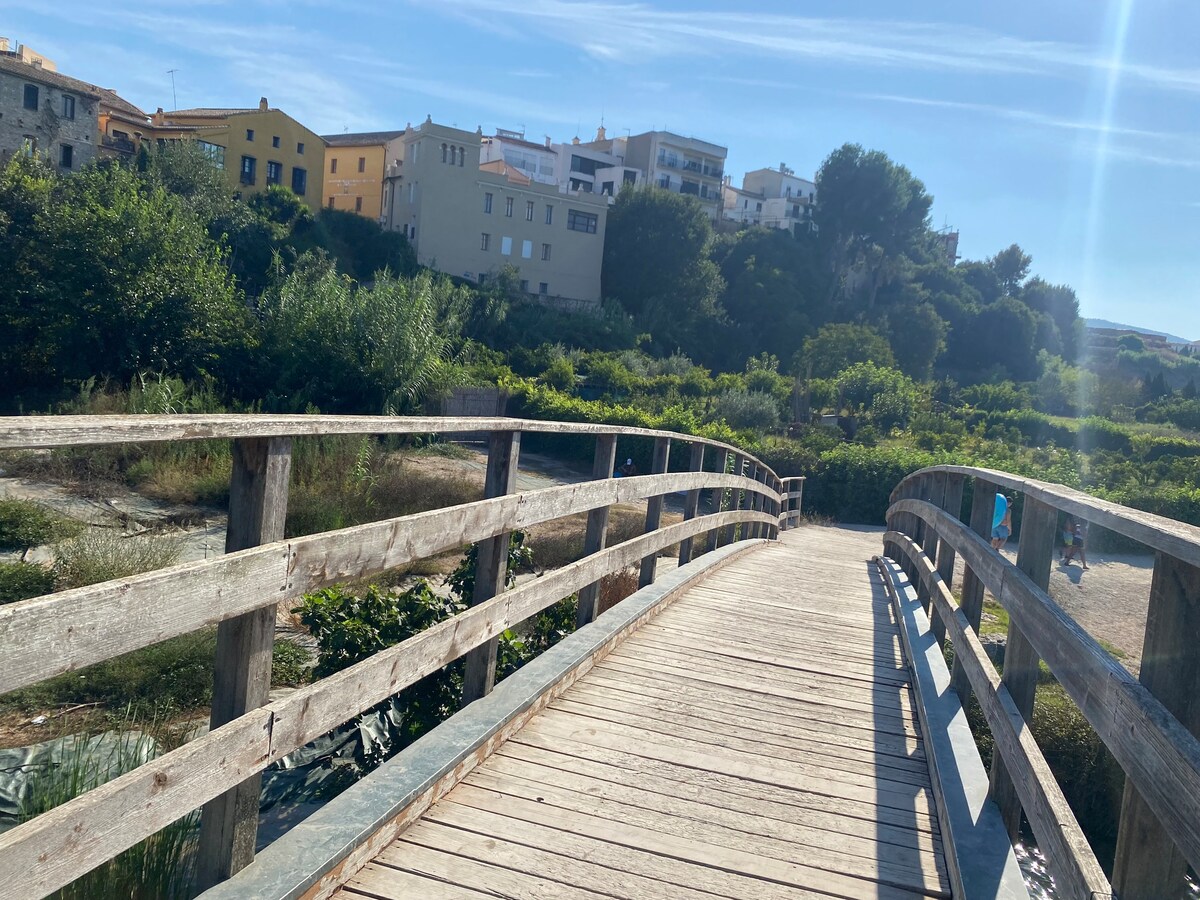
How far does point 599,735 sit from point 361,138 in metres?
66.4

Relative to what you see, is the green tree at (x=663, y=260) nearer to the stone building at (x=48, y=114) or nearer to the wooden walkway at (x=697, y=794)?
the stone building at (x=48, y=114)

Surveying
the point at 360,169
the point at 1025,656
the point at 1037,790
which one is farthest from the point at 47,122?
the point at 1037,790

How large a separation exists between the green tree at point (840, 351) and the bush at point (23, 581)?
4513cm

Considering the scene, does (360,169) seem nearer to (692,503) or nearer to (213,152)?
(213,152)

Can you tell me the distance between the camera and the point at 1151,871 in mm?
2070

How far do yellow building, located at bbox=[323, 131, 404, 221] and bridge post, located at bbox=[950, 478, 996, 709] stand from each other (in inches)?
A: 2357

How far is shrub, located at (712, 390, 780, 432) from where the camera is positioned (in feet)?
118

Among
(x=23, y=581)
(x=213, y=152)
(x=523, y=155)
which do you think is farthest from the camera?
(x=523, y=155)

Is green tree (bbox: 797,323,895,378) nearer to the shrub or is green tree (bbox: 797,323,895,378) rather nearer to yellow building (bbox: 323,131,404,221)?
the shrub

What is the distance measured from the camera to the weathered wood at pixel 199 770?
1.81m

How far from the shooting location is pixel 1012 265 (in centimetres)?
9800

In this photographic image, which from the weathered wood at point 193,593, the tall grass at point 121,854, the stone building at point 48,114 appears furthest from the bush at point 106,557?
the stone building at point 48,114

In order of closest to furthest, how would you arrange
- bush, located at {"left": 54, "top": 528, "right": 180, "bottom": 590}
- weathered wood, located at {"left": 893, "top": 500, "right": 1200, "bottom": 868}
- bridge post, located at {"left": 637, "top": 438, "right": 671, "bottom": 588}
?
1. weathered wood, located at {"left": 893, "top": 500, "right": 1200, "bottom": 868}
2. bridge post, located at {"left": 637, "top": 438, "right": 671, "bottom": 588}
3. bush, located at {"left": 54, "top": 528, "right": 180, "bottom": 590}

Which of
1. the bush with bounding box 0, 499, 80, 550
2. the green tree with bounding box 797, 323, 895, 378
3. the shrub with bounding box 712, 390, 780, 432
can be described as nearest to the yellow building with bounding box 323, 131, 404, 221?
the green tree with bounding box 797, 323, 895, 378
